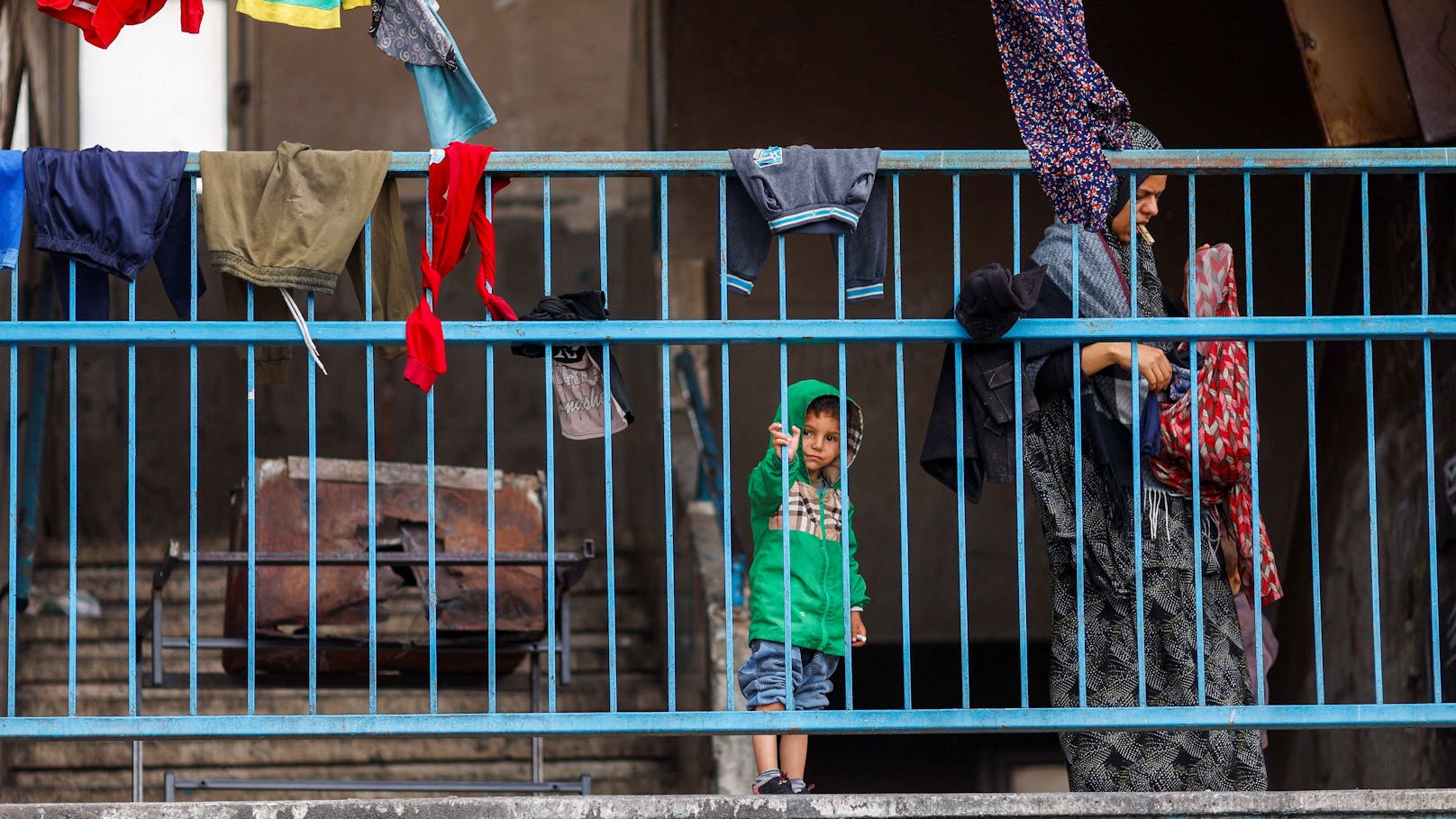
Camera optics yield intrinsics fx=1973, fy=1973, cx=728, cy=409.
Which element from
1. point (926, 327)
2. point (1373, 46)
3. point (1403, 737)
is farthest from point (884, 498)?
point (926, 327)

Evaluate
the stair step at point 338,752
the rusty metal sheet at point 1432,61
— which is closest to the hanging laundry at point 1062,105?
the rusty metal sheet at point 1432,61

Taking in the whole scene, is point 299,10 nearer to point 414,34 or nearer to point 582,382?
point 414,34

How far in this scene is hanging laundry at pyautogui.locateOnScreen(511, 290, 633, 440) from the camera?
483cm

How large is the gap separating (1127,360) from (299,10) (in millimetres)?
2348

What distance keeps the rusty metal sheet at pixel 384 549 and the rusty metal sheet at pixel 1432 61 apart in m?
3.60

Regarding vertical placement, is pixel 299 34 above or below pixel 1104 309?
above

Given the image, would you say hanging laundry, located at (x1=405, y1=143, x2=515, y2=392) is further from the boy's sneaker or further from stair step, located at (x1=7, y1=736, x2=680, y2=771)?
stair step, located at (x1=7, y1=736, x2=680, y2=771)

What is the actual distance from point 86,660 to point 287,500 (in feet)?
6.89

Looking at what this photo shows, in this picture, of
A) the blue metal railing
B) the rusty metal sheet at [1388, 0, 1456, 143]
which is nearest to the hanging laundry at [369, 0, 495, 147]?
the blue metal railing

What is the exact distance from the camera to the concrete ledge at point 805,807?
4.23 m

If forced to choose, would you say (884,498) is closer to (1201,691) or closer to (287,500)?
(287,500)

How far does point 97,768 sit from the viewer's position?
8.62 meters

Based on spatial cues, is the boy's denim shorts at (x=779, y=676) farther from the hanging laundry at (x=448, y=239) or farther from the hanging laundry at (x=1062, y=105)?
the hanging laundry at (x=1062, y=105)

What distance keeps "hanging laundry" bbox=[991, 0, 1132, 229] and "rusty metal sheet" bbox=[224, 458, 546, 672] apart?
2.80 metres
